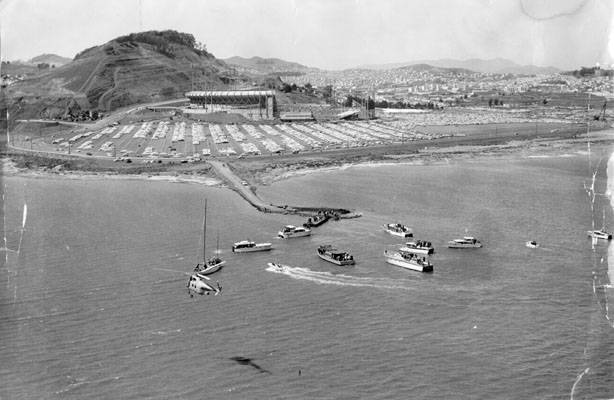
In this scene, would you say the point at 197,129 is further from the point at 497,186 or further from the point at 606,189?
the point at 606,189

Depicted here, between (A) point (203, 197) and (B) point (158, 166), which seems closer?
(A) point (203, 197)

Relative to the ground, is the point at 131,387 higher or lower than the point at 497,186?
lower

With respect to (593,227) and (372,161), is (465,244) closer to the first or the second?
(593,227)

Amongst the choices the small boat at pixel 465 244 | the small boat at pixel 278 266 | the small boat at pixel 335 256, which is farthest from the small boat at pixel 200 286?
the small boat at pixel 465 244

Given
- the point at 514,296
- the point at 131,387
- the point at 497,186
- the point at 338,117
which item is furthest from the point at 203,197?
the point at 338,117

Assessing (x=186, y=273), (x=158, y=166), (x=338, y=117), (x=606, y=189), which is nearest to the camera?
(x=186, y=273)

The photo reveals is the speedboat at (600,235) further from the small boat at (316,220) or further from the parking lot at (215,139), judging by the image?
the parking lot at (215,139)

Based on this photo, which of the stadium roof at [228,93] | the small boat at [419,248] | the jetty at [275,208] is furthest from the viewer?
the stadium roof at [228,93]
